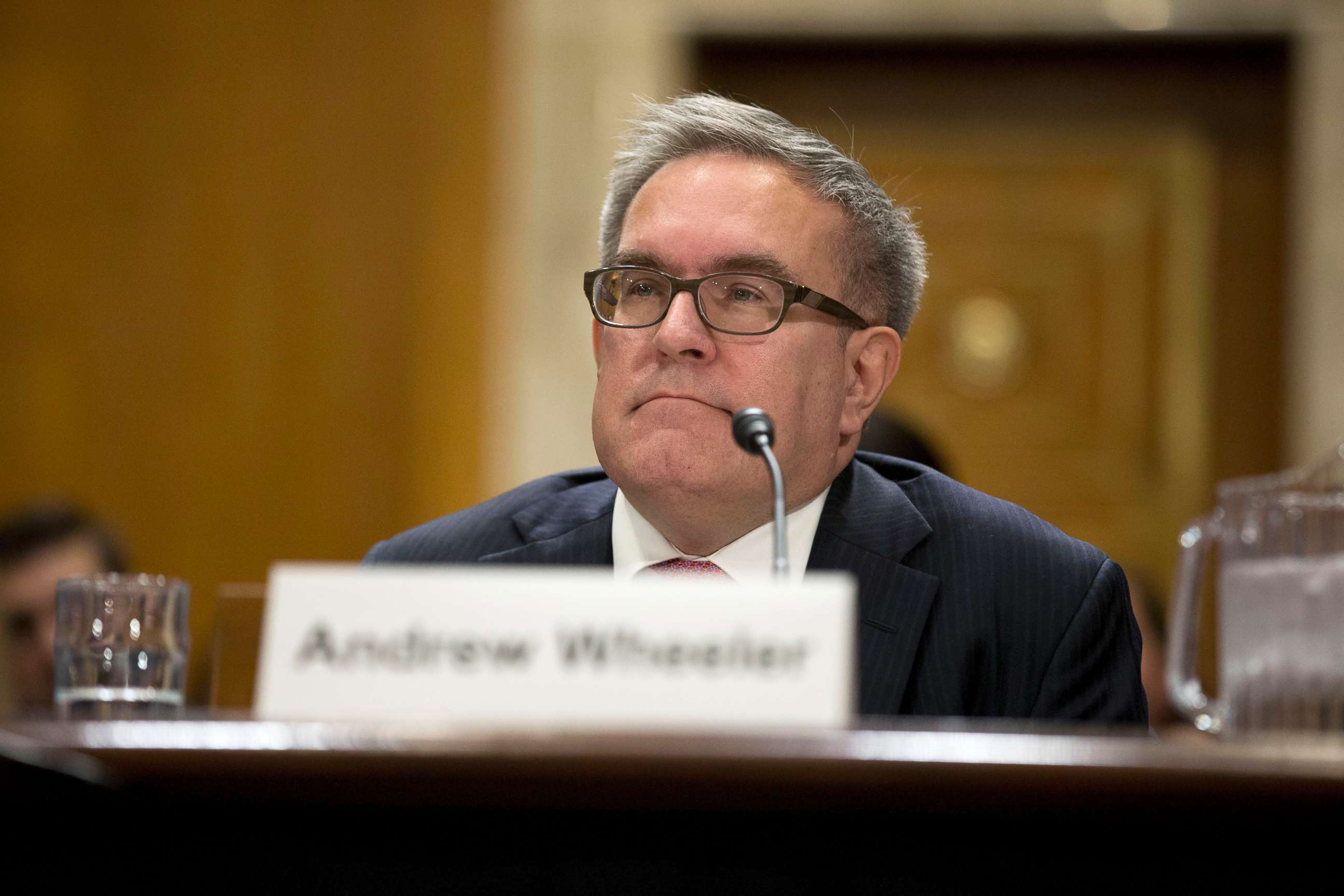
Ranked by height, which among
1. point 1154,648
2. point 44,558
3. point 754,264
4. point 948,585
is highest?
point 754,264

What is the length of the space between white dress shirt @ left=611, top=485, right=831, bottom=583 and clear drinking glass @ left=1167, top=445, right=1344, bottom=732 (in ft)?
2.25

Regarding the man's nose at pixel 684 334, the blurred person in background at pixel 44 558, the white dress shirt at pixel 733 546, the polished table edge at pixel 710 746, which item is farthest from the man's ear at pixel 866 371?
the blurred person in background at pixel 44 558

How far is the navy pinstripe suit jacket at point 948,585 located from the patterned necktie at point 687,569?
7 centimetres

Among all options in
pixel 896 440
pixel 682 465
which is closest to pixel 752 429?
pixel 682 465

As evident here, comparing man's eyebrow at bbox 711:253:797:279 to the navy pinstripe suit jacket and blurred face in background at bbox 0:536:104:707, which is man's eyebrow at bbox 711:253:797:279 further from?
blurred face in background at bbox 0:536:104:707

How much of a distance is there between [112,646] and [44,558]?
1.99 meters

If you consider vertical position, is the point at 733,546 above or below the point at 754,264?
below

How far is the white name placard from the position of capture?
0.93 meters

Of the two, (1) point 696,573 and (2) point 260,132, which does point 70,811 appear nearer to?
(1) point 696,573

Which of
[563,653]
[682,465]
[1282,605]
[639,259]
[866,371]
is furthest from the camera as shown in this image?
[866,371]

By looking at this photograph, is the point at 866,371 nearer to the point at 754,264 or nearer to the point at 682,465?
the point at 754,264

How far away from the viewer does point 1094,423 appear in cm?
420

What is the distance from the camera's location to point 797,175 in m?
1.86

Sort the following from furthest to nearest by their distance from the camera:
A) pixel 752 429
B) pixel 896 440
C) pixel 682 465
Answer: pixel 896 440
pixel 682 465
pixel 752 429
